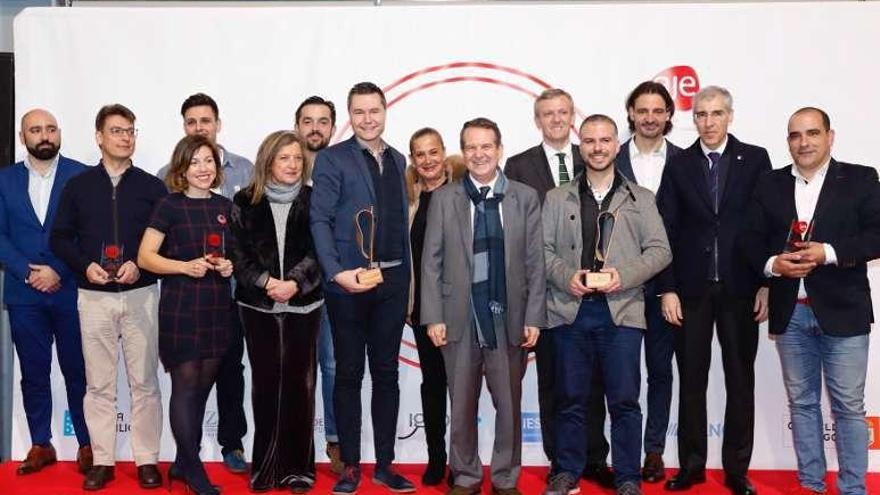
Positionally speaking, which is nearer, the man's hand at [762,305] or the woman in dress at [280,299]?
the woman in dress at [280,299]

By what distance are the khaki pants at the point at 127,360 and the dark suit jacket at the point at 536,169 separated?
1886mm

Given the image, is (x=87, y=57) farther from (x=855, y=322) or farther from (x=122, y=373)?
(x=855, y=322)

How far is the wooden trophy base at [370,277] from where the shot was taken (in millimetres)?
3836

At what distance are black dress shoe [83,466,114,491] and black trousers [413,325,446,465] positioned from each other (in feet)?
5.25

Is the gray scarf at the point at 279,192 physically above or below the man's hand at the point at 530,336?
above

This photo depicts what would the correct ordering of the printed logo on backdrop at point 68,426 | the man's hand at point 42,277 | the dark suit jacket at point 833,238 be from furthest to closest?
the printed logo on backdrop at point 68,426, the man's hand at point 42,277, the dark suit jacket at point 833,238

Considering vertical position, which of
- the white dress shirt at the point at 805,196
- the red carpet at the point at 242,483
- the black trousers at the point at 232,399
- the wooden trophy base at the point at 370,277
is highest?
the white dress shirt at the point at 805,196

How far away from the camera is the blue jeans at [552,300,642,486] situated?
393 cm

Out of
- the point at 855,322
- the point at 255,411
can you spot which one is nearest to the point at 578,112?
the point at 855,322

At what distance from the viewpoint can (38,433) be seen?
186 inches

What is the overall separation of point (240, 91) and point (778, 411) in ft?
11.5

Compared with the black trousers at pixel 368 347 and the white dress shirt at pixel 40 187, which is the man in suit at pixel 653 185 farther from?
the white dress shirt at pixel 40 187

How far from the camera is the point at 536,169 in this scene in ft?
14.3

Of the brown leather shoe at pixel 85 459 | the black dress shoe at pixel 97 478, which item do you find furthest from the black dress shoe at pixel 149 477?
the brown leather shoe at pixel 85 459
